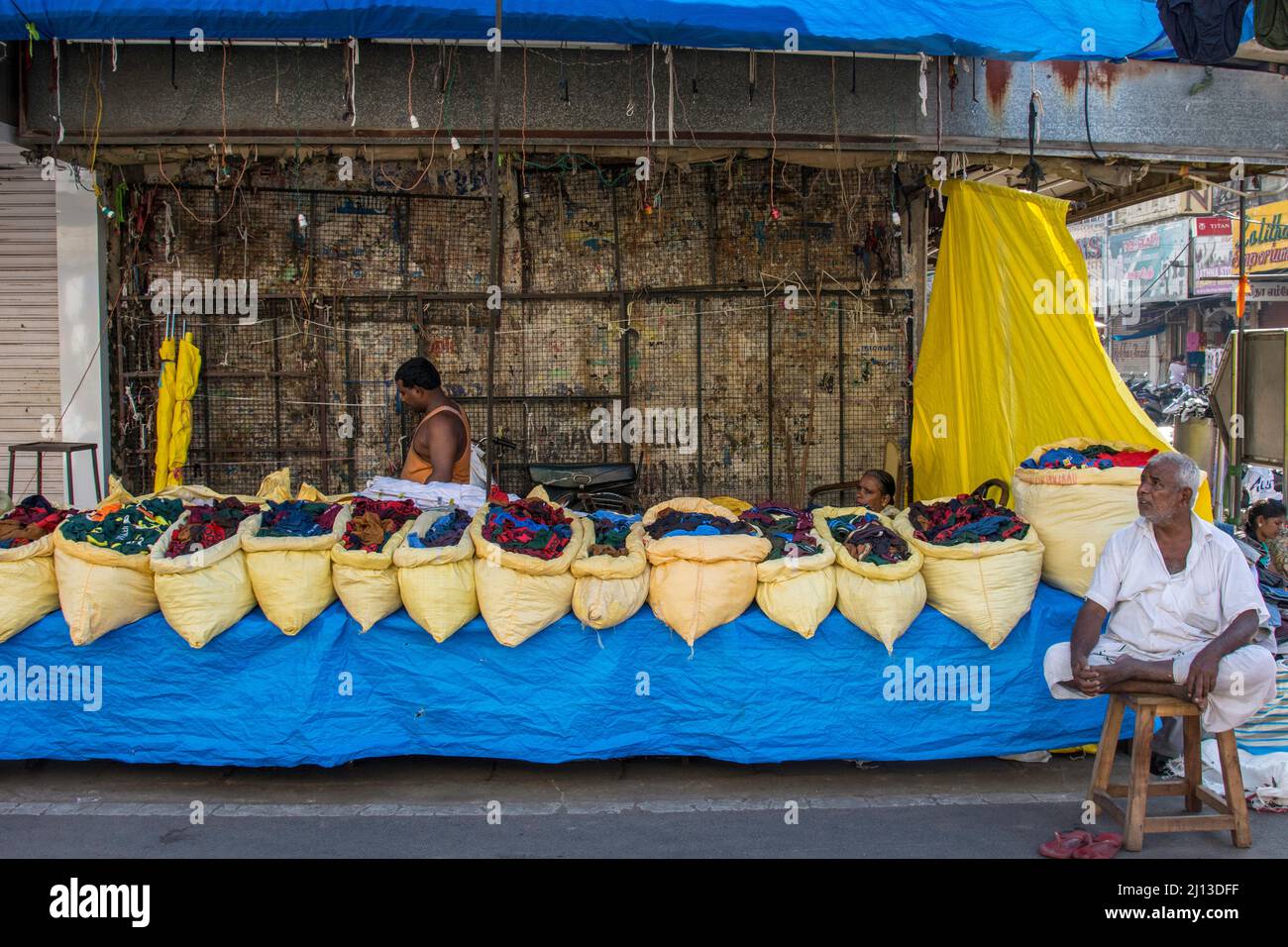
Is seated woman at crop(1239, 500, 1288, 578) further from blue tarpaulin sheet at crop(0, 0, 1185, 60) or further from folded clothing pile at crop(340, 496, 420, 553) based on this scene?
folded clothing pile at crop(340, 496, 420, 553)

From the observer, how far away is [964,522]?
199 inches

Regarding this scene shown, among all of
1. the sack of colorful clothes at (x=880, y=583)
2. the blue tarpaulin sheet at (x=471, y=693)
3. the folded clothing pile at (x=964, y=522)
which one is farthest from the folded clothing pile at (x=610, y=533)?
the folded clothing pile at (x=964, y=522)

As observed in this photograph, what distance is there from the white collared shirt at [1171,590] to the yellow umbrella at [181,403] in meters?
6.34

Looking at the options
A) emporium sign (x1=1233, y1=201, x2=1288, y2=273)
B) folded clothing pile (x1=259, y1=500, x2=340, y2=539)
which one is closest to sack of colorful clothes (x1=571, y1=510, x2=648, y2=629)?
folded clothing pile (x1=259, y1=500, x2=340, y2=539)

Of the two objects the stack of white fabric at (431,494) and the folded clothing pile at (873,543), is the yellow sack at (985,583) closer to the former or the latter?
the folded clothing pile at (873,543)

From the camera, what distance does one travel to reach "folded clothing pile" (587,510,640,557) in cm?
474

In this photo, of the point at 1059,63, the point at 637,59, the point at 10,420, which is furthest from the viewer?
the point at 10,420

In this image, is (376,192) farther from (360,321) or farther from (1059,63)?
(1059,63)

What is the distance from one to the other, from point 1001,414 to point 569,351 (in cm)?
332

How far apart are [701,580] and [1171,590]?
1869 millimetres

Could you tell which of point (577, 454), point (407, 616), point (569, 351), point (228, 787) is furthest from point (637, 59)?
point (228, 787)

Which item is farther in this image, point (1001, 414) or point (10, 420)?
point (10, 420)

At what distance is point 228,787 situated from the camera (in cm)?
471

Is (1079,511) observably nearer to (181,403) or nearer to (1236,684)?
(1236,684)
